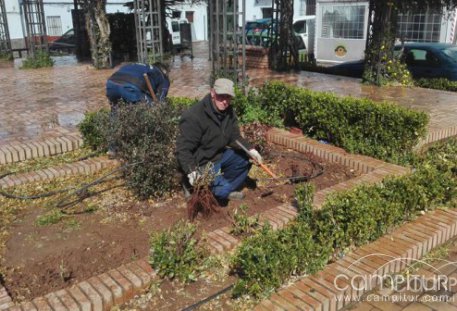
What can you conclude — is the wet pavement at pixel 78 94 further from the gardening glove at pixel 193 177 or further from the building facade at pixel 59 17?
the building facade at pixel 59 17

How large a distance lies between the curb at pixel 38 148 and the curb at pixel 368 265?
12.7ft

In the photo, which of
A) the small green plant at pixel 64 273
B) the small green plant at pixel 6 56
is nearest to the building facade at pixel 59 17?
the small green plant at pixel 6 56

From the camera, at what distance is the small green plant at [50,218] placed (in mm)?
4074

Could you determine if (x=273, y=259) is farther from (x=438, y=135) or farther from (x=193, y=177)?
(x=438, y=135)

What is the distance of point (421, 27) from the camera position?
59.6 feet

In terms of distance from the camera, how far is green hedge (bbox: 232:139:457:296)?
119 inches

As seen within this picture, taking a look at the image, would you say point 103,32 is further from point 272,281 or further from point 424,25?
point 272,281

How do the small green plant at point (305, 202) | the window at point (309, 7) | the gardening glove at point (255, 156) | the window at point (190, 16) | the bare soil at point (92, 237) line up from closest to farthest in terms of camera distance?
the bare soil at point (92, 237) < the small green plant at point (305, 202) < the gardening glove at point (255, 156) < the window at point (309, 7) < the window at point (190, 16)

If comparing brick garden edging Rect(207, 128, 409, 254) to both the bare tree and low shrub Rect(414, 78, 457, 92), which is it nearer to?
low shrub Rect(414, 78, 457, 92)

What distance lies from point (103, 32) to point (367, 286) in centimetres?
1302

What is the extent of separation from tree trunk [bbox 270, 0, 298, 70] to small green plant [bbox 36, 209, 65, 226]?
10.8 m

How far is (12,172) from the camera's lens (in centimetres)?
522

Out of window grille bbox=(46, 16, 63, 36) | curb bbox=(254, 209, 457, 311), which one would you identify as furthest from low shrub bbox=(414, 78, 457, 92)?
window grille bbox=(46, 16, 63, 36)

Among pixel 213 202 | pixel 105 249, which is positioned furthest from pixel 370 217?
pixel 105 249
